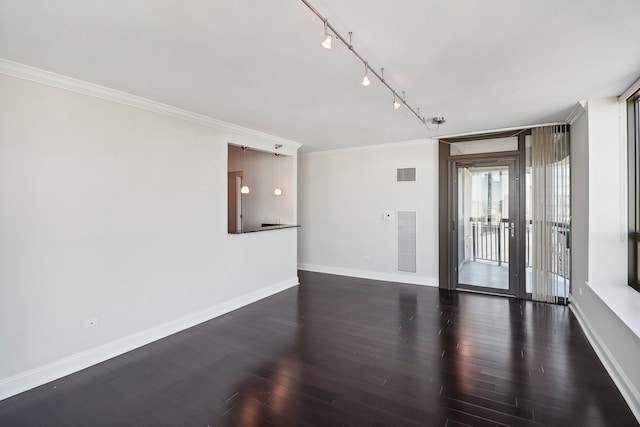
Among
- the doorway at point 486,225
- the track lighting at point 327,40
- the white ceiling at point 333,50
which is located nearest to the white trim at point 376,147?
the doorway at point 486,225

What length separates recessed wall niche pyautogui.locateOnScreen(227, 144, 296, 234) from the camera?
5.82 meters

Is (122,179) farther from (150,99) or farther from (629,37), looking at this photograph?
(629,37)

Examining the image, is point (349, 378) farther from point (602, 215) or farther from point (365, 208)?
point (365, 208)

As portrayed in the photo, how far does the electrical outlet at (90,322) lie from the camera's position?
9.58ft

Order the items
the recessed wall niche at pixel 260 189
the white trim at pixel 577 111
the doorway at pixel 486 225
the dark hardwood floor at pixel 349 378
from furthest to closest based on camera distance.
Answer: the recessed wall niche at pixel 260 189 < the doorway at pixel 486 225 < the white trim at pixel 577 111 < the dark hardwood floor at pixel 349 378

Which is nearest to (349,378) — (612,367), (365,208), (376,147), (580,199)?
(612,367)

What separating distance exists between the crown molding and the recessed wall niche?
155 centimetres

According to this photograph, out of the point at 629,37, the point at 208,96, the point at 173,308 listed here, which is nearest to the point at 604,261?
the point at 629,37

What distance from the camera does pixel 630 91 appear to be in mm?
3037

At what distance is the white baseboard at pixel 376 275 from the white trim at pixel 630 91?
11.2 ft

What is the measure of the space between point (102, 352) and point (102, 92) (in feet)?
8.21

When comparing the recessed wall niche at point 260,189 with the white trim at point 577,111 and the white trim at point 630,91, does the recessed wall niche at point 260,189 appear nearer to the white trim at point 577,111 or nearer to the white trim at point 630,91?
the white trim at point 577,111

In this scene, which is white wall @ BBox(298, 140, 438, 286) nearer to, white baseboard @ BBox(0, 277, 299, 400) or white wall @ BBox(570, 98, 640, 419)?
white wall @ BBox(570, 98, 640, 419)

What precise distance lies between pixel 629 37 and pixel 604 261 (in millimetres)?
2320
